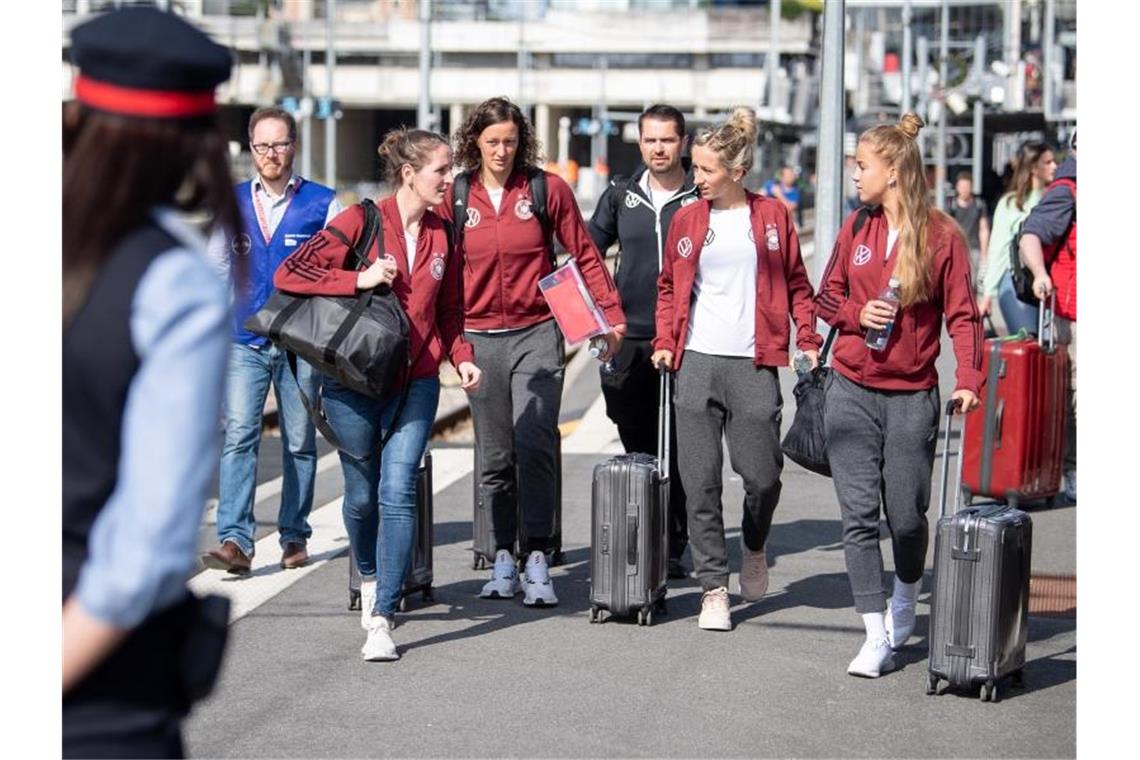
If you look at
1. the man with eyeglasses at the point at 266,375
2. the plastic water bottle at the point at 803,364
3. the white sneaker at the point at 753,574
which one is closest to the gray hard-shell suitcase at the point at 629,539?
the white sneaker at the point at 753,574

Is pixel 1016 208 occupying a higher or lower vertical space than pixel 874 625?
higher

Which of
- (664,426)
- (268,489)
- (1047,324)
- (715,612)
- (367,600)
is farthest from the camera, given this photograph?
(268,489)

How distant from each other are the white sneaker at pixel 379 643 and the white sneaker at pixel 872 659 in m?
1.54

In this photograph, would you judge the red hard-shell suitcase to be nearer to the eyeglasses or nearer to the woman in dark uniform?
the eyeglasses

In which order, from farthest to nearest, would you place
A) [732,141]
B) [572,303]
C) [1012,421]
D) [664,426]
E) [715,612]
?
[1012,421] → [664,426] → [572,303] → [715,612] → [732,141]

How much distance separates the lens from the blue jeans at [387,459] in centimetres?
665

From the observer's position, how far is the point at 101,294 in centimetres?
232

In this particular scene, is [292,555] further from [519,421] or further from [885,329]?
[885,329]

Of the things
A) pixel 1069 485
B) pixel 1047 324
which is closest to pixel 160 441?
pixel 1047 324

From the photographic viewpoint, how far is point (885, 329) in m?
6.36

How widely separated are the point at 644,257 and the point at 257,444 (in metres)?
1.79

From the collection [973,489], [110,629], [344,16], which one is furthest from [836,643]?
[344,16]

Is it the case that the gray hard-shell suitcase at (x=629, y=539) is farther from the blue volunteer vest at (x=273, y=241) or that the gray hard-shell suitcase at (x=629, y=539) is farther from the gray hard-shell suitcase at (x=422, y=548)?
the blue volunteer vest at (x=273, y=241)

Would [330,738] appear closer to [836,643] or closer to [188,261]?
[836,643]
